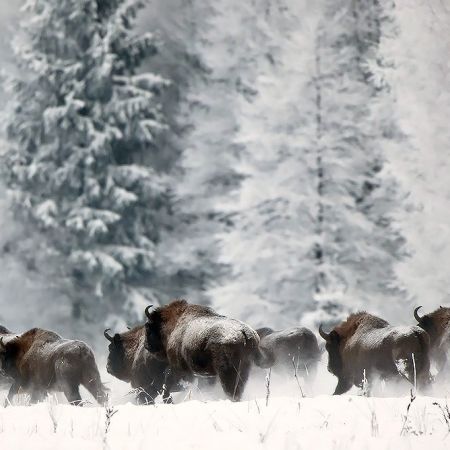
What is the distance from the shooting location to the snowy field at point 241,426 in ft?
17.4

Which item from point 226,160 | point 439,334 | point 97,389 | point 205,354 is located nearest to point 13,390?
point 97,389

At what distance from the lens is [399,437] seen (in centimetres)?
539

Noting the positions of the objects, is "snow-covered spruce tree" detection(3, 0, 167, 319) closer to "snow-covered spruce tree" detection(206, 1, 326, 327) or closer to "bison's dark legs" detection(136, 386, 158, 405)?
"snow-covered spruce tree" detection(206, 1, 326, 327)

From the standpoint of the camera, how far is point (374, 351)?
33.4 feet

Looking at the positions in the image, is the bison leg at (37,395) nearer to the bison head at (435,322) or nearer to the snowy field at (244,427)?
the snowy field at (244,427)

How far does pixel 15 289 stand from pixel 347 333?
1688 cm

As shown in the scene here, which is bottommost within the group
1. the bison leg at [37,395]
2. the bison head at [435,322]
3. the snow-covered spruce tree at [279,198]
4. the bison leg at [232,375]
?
the bison leg at [37,395]

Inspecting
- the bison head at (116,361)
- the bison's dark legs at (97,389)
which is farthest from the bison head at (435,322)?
the bison's dark legs at (97,389)

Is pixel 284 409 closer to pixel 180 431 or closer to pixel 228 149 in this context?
pixel 180 431

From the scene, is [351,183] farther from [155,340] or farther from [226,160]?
[155,340]

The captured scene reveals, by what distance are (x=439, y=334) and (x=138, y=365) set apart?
Result: 161 inches

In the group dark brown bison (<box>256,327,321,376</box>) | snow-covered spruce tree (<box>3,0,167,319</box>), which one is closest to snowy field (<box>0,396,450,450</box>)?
dark brown bison (<box>256,327,321,376</box>)

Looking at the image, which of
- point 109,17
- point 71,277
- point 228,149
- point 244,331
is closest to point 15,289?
point 71,277

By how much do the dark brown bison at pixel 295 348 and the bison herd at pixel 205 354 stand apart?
0.05 feet
